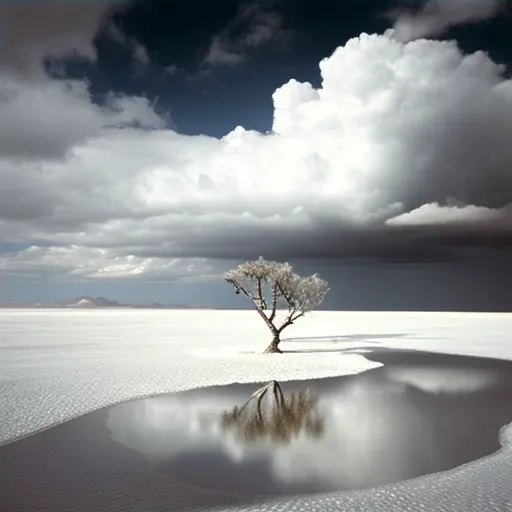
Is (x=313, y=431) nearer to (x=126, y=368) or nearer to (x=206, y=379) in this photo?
(x=206, y=379)

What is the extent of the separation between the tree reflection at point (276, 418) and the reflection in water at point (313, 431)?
30 mm

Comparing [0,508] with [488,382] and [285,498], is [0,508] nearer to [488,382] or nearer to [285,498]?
[285,498]

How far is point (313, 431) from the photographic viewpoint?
14633 mm

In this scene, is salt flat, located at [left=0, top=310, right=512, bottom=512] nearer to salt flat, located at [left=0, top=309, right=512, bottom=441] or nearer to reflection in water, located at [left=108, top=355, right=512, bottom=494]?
salt flat, located at [left=0, top=309, right=512, bottom=441]

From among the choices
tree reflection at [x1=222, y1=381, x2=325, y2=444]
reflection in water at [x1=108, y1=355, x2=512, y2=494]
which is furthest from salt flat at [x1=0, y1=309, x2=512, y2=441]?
tree reflection at [x1=222, y1=381, x2=325, y2=444]

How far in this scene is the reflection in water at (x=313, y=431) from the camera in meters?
11.2

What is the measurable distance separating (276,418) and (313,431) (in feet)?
6.04

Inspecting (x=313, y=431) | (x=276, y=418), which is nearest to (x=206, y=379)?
(x=276, y=418)

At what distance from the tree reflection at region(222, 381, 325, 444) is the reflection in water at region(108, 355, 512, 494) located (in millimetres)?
30

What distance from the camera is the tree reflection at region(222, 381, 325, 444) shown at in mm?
14414

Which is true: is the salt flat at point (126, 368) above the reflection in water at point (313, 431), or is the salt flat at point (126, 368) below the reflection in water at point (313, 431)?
above

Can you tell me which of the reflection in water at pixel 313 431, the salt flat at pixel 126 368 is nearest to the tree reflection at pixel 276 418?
the reflection in water at pixel 313 431

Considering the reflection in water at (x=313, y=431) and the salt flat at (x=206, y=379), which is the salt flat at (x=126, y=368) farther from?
the reflection in water at (x=313, y=431)

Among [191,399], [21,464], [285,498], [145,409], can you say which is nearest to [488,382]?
[191,399]
